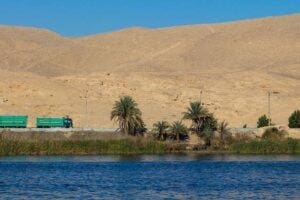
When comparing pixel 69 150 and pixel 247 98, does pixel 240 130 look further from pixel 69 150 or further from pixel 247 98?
pixel 247 98

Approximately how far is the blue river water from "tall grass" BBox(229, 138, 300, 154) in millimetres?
5831

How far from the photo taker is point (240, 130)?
101 meters

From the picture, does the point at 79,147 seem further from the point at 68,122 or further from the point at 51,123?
the point at 68,122

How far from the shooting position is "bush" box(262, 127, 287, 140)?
325 feet

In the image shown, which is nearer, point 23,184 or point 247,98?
point 23,184

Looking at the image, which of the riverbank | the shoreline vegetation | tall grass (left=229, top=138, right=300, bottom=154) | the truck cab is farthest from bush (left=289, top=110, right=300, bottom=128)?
the truck cab

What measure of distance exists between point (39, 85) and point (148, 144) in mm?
45854

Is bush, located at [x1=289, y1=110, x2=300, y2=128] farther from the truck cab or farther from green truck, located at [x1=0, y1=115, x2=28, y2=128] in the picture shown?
green truck, located at [x1=0, y1=115, x2=28, y2=128]

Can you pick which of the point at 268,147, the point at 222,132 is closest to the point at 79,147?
the point at 222,132

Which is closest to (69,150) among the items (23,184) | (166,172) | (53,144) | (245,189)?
(53,144)

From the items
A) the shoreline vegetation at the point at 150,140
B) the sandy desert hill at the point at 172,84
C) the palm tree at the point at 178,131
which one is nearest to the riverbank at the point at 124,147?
the shoreline vegetation at the point at 150,140

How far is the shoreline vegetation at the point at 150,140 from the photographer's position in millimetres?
88875

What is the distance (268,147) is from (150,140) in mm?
12813

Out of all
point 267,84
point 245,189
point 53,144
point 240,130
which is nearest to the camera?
point 245,189
